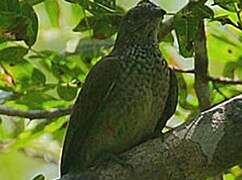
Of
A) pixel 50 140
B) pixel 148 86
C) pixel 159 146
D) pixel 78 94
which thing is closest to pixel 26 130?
pixel 50 140

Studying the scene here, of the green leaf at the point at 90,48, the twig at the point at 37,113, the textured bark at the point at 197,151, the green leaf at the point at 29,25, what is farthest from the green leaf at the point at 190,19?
the twig at the point at 37,113

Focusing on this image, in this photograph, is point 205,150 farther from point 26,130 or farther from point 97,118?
point 26,130

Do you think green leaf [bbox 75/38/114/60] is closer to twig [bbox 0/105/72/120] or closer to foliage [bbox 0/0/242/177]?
foliage [bbox 0/0/242/177]

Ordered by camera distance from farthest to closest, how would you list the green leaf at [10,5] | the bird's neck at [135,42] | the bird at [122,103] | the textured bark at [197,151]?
1. the bird's neck at [135,42]
2. the bird at [122,103]
3. the green leaf at [10,5]
4. the textured bark at [197,151]

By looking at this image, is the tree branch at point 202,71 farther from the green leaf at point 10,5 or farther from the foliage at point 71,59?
the green leaf at point 10,5

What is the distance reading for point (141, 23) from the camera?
94.9 inches

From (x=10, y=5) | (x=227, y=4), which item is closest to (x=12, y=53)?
(x=10, y=5)

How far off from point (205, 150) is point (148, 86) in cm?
39

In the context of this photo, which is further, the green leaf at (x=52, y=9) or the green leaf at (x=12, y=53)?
the green leaf at (x=52, y=9)

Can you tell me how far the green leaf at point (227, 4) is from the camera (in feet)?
6.57

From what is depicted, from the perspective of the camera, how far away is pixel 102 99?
2.31 m

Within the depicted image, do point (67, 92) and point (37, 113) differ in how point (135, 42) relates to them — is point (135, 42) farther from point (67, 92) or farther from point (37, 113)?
point (37, 113)

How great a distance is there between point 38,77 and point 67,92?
0.32ft

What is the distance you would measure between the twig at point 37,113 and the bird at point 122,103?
199mm
